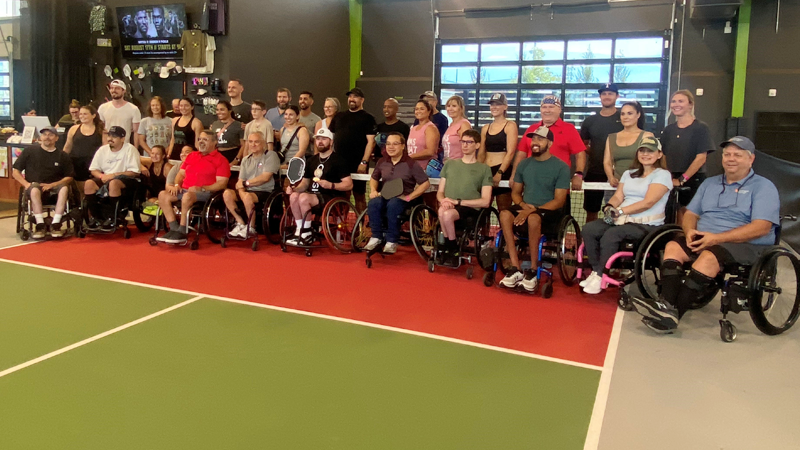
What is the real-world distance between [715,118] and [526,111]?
9.81 feet

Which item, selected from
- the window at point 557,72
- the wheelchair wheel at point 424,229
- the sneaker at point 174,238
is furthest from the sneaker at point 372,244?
the window at point 557,72

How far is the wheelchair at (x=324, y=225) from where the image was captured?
17.7 ft

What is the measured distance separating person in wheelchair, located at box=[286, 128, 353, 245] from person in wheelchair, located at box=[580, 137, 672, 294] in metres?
2.37

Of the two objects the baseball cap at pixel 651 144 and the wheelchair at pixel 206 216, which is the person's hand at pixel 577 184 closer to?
the baseball cap at pixel 651 144

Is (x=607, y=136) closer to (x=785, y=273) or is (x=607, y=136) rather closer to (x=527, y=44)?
(x=785, y=273)

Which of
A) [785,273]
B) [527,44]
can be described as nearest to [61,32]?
[527,44]

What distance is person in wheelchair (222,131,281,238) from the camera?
5.62 meters

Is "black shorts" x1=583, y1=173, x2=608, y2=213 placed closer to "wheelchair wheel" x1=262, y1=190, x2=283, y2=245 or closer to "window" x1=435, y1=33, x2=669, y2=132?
"wheelchair wheel" x1=262, y1=190, x2=283, y2=245

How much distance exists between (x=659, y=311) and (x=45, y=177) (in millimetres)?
5753

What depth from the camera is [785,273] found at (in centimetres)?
441

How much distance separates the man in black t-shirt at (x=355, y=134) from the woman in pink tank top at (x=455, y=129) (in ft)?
2.75

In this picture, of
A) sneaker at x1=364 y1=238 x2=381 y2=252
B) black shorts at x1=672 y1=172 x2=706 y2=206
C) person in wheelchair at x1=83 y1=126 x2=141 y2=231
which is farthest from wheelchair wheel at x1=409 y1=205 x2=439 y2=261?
person in wheelchair at x1=83 y1=126 x2=141 y2=231

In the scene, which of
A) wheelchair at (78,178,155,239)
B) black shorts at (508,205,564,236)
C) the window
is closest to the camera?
black shorts at (508,205,564,236)

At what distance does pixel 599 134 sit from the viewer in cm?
493
